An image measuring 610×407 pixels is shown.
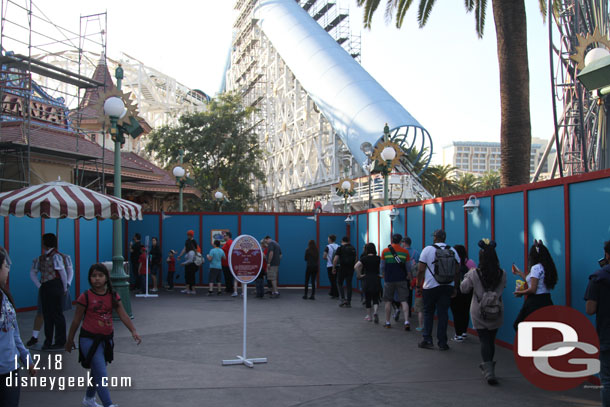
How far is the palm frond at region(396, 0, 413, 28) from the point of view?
1512 cm

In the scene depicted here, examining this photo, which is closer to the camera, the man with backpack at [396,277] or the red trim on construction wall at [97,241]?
the man with backpack at [396,277]

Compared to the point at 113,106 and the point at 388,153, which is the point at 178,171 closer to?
the point at 388,153

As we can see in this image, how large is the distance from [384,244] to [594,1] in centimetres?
1033

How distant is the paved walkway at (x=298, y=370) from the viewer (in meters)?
6.02

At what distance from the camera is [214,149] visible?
38.8m

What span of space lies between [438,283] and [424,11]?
917 centimetres

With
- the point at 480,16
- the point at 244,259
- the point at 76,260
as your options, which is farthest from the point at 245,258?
the point at 480,16

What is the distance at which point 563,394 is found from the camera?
6.23 meters

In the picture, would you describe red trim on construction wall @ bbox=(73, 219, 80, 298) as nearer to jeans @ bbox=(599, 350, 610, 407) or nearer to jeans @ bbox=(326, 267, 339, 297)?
jeans @ bbox=(326, 267, 339, 297)

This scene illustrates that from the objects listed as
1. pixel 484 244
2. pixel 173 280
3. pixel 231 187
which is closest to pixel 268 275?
pixel 173 280

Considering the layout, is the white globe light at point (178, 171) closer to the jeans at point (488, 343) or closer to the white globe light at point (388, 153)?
the white globe light at point (388, 153)

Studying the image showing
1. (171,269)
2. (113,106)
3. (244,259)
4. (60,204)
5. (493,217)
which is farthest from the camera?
(171,269)

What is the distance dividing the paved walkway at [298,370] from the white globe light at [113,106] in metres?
4.29

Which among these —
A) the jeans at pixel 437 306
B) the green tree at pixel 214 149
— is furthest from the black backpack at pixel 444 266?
the green tree at pixel 214 149
